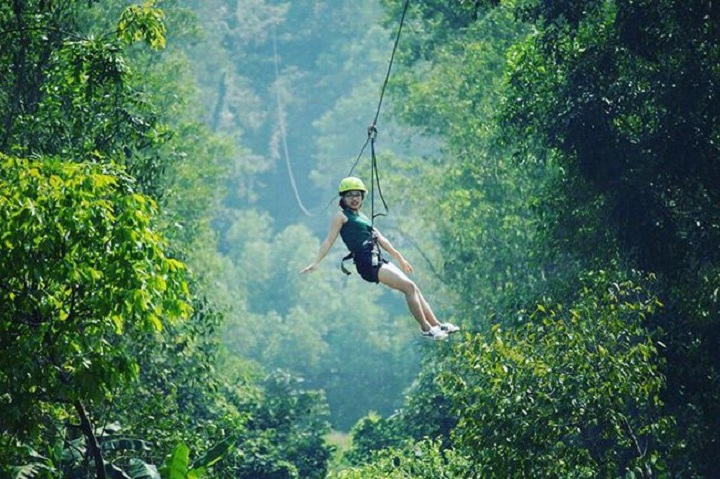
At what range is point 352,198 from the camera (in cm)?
1432

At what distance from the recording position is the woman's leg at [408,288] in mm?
14305

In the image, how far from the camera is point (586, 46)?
1923 cm

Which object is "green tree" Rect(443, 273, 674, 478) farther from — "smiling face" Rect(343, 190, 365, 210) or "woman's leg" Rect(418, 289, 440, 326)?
"smiling face" Rect(343, 190, 365, 210)

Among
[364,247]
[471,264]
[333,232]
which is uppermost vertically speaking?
[471,264]

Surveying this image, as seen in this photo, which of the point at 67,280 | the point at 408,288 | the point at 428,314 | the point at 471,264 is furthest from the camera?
the point at 471,264

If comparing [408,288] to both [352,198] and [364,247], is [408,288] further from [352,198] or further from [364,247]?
[352,198]

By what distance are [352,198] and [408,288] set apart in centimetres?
102

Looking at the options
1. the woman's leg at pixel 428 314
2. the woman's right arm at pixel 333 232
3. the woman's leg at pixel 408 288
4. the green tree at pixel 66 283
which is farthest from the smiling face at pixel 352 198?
the green tree at pixel 66 283

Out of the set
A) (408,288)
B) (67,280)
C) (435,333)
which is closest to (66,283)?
(67,280)

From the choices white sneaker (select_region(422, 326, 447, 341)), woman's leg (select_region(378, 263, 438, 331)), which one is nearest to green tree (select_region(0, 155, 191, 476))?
woman's leg (select_region(378, 263, 438, 331))

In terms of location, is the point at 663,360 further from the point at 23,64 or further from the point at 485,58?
the point at 485,58

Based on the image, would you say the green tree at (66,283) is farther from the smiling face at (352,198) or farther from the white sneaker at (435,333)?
the white sneaker at (435,333)

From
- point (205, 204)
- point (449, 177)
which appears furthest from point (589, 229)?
point (205, 204)

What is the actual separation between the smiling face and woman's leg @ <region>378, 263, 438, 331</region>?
653 mm
